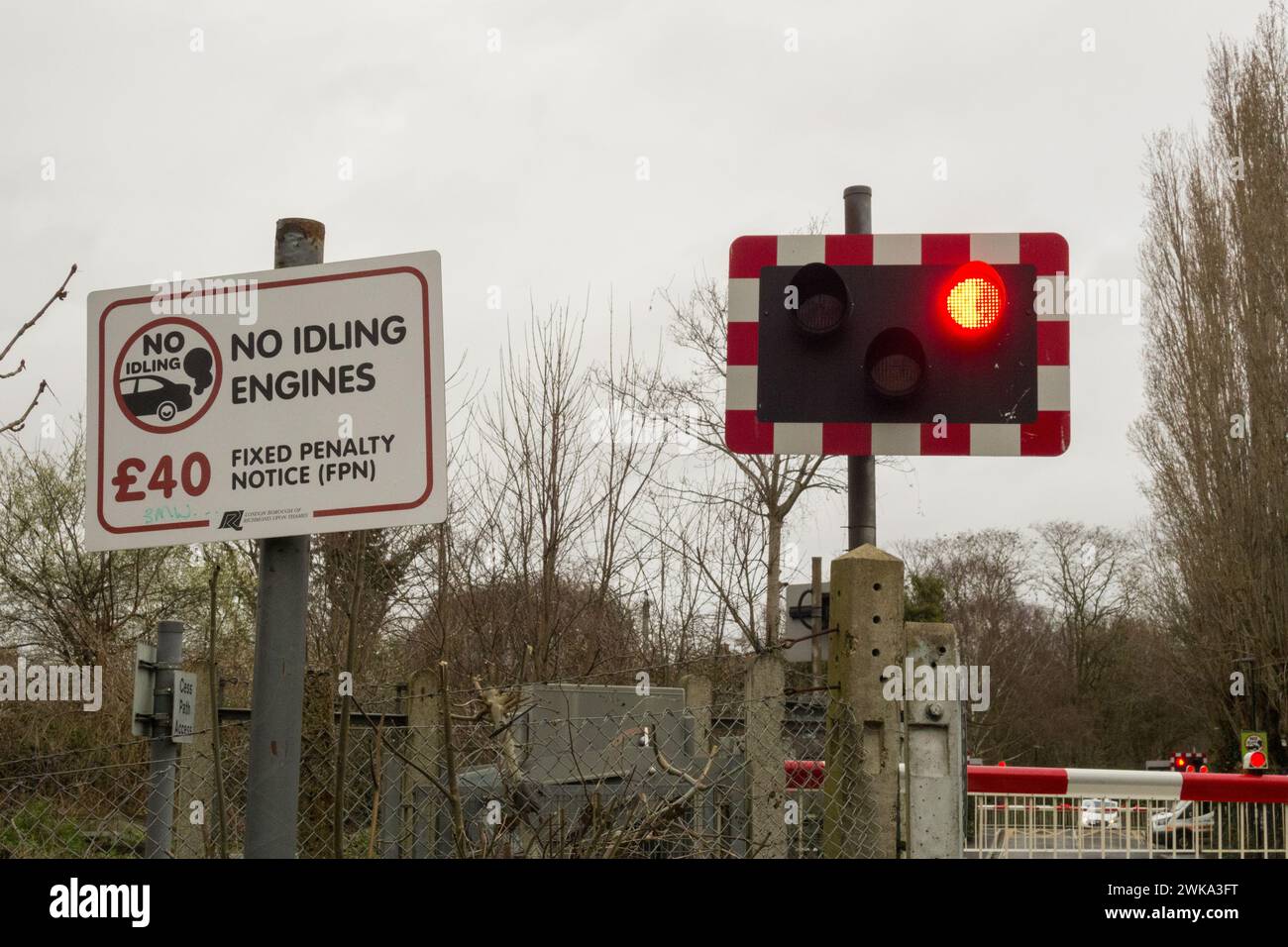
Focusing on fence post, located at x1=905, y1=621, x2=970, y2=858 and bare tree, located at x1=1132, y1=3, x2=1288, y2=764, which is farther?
bare tree, located at x1=1132, y1=3, x2=1288, y2=764

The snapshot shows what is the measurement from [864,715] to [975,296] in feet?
4.22

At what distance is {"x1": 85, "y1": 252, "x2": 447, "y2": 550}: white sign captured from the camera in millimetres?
2127


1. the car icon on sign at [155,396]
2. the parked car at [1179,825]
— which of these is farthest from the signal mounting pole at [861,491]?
the parked car at [1179,825]

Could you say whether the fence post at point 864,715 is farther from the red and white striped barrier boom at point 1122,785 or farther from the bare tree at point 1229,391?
the bare tree at point 1229,391

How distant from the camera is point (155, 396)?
2.21m

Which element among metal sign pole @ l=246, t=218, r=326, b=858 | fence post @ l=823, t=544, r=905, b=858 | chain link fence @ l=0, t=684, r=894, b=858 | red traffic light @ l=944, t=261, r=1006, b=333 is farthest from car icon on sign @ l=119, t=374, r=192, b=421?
red traffic light @ l=944, t=261, r=1006, b=333

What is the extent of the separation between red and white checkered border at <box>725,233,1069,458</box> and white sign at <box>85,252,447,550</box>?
1.87 metres

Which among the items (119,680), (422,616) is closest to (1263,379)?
(422,616)

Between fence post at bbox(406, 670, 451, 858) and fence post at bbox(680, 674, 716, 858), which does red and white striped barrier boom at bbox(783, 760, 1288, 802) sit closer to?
fence post at bbox(680, 674, 716, 858)

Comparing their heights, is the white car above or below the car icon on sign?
below

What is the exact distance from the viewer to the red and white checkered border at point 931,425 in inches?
151

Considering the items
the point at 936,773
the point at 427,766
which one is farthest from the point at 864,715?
the point at 427,766

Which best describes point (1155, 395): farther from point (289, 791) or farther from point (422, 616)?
point (289, 791)

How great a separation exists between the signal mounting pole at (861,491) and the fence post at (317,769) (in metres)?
1.88
